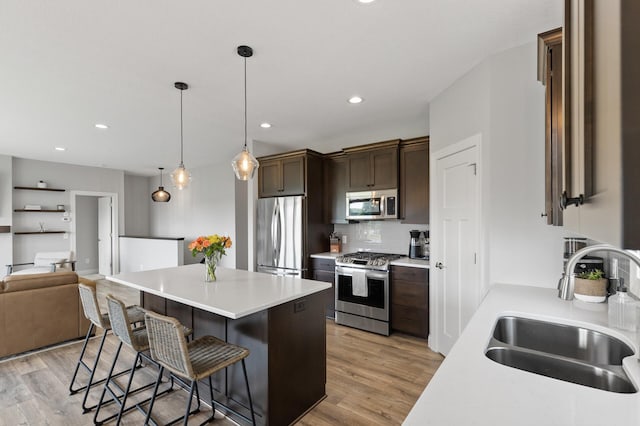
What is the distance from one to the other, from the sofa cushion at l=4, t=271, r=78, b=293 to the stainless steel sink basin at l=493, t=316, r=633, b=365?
4.27 m

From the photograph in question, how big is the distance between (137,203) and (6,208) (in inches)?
111

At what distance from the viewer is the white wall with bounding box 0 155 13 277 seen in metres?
5.94

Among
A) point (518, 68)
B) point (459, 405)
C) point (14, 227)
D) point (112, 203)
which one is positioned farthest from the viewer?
point (112, 203)

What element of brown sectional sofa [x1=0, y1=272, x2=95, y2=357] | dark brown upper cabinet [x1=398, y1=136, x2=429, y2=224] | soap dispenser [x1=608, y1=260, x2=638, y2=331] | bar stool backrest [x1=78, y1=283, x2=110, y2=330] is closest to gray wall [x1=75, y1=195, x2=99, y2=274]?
brown sectional sofa [x1=0, y1=272, x2=95, y2=357]

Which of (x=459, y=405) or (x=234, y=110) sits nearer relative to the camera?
(x=459, y=405)

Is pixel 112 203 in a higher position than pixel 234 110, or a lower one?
lower

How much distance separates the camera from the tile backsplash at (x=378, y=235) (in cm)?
433

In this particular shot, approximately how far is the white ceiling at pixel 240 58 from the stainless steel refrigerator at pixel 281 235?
44.5 inches

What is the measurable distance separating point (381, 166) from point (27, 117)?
4.44m

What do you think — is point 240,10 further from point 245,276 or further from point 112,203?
point 112,203

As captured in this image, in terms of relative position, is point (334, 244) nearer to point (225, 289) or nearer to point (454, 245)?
point (454, 245)

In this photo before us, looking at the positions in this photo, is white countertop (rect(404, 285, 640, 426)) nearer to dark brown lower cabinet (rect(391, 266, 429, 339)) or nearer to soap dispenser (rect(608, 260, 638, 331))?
soap dispenser (rect(608, 260, 638, 331))

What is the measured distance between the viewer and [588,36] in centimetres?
49

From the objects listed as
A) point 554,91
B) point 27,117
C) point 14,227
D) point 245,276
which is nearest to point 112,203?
point 14,227
